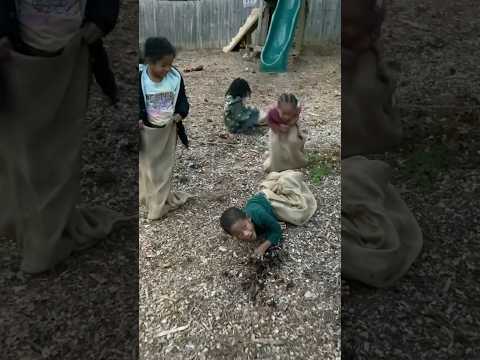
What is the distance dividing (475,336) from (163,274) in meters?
1.29

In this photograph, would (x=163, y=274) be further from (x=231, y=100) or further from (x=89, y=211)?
(x=89, y=211)

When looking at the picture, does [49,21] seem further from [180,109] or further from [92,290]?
[92,290]

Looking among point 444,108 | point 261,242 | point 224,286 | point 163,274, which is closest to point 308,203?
point 261,242

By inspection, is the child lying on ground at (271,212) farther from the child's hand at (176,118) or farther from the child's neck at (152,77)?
the child's neck at (152,77)

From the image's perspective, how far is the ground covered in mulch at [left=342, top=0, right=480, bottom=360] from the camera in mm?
2191

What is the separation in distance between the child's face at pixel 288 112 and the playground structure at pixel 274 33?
10 cm

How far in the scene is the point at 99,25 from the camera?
1.63 meters

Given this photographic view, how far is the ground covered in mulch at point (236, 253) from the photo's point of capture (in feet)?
5.02

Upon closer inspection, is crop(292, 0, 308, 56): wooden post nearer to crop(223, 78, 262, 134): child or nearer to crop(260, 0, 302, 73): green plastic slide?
crop(260, 0, 302, 73): green plastic slide

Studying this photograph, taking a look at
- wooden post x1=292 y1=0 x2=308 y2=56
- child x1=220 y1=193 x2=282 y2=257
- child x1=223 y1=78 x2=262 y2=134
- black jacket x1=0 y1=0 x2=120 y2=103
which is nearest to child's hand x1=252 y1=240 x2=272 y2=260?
child x1=220 y1=193 x2=282 y2=257

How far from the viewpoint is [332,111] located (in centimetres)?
155

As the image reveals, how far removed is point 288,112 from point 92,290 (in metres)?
1.11

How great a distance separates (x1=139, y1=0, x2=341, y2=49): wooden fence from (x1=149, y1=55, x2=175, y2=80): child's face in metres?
0.05

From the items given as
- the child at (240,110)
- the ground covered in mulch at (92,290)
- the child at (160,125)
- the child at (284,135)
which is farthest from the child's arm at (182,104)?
the ground covered in mulch at (92,290)
